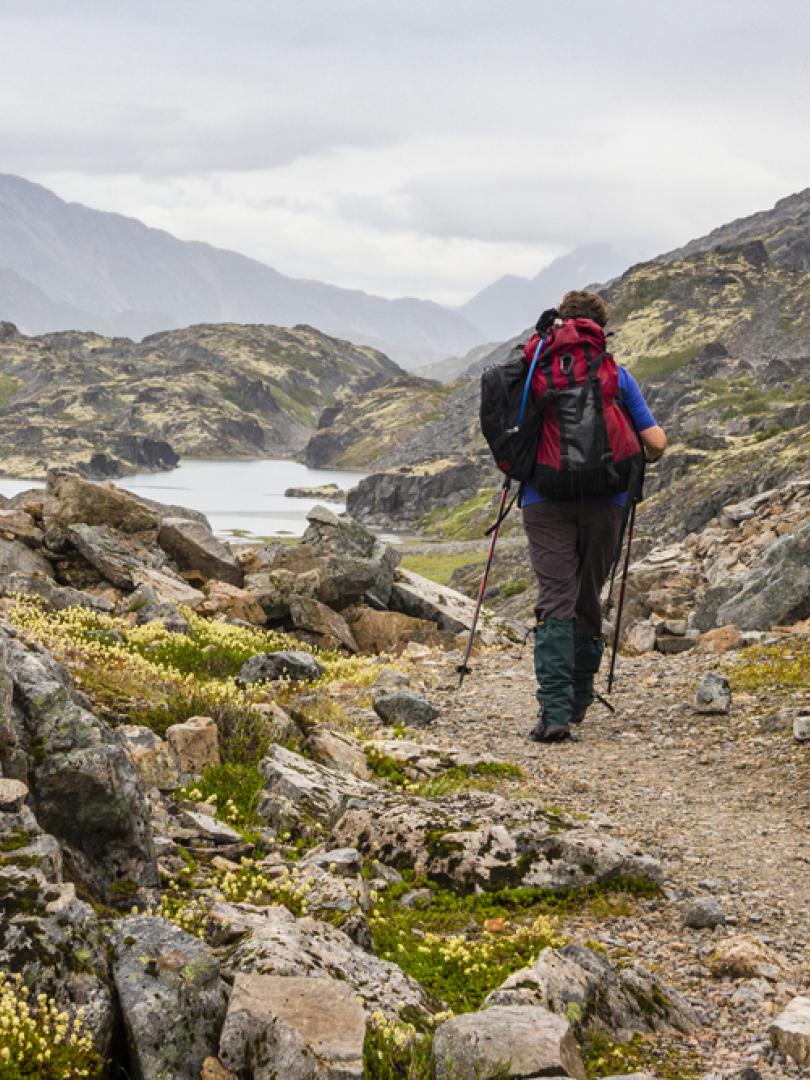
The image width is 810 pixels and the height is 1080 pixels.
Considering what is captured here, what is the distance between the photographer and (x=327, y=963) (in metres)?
4.73

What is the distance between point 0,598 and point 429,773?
974cm

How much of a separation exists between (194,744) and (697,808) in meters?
4.56

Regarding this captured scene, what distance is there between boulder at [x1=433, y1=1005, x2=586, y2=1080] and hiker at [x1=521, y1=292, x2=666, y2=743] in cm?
664

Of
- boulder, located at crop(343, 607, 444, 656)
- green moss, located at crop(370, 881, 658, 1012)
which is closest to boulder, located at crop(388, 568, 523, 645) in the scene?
boulder, located at crop(343, 607, 444, 656)

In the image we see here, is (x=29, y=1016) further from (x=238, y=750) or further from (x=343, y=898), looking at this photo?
(x=238, y=750)

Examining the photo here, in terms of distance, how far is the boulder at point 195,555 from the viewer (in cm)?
2500

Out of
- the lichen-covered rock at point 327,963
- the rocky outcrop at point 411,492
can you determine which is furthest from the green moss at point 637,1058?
the rocky outcrop at point 411,492

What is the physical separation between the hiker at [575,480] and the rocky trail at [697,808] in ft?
3.24

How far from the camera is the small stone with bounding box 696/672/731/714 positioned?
11656 millimetres

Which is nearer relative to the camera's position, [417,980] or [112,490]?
[417,980]

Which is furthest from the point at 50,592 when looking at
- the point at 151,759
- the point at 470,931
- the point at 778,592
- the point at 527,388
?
the point at 470,931

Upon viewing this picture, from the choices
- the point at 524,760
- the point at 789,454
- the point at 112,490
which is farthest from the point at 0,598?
the point at 789,454

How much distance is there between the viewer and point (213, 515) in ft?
475

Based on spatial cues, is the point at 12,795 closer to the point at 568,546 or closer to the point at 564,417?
the point at 564,417
